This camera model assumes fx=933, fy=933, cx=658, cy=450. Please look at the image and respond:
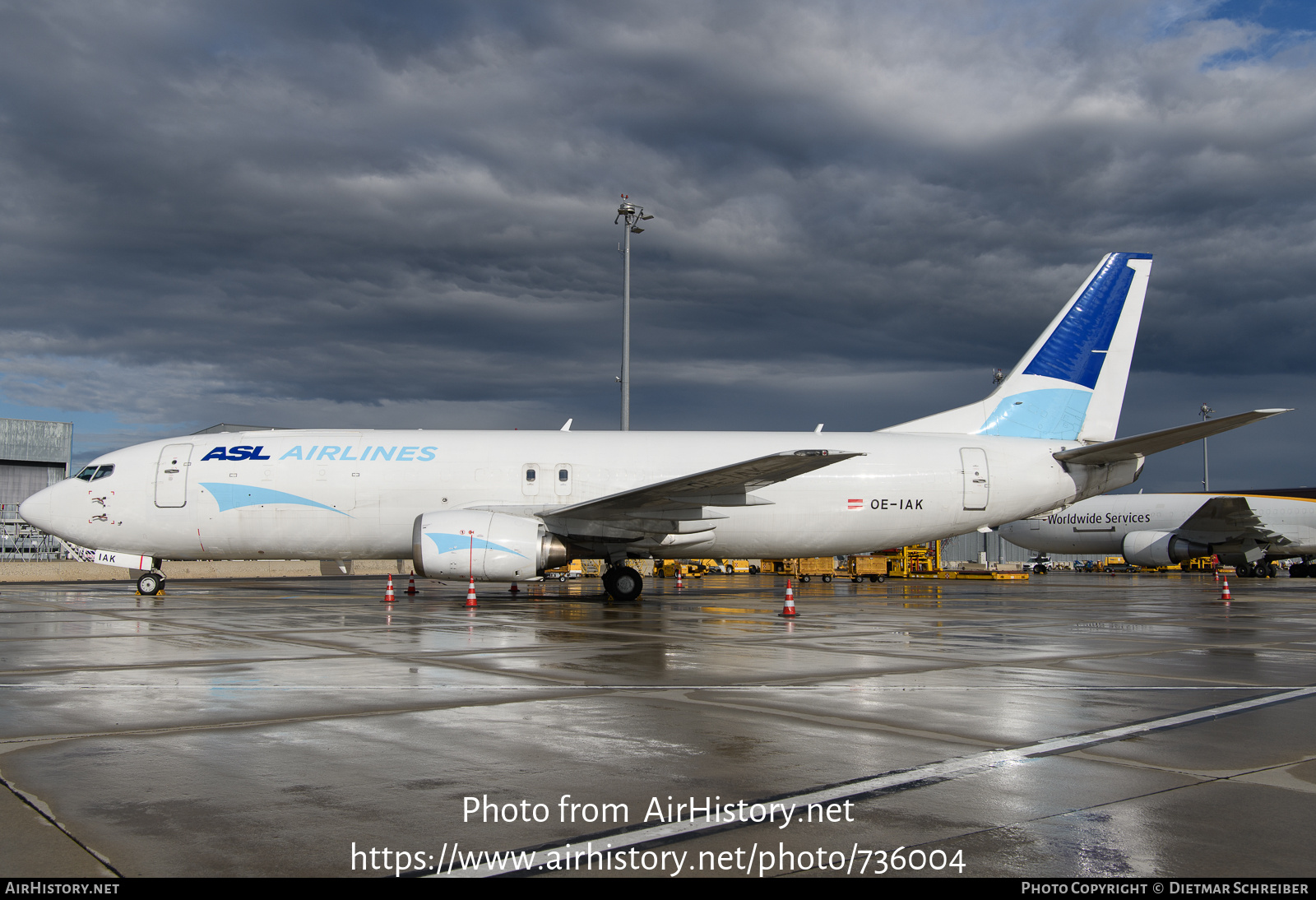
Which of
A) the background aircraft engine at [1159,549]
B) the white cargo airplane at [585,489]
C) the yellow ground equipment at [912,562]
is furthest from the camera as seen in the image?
the background aircraft engine at [1159,549]

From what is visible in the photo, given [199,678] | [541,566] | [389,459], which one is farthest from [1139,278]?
[199,678]

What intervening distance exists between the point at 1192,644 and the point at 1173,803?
8.94 m

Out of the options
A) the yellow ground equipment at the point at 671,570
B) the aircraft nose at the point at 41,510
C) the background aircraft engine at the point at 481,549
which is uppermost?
the aircraft nose at the point at 41,510

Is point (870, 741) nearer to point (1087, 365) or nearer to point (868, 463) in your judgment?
point (868, 463)

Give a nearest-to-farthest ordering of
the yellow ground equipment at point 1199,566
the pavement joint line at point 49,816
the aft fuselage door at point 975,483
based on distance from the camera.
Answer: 1. the pavement joint line at point 49,816
2. the aft fuselage door at point 975,483
3. the yellow ground equipment at point 1199,566

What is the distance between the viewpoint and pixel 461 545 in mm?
18219

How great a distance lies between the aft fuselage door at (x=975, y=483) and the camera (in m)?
21.6

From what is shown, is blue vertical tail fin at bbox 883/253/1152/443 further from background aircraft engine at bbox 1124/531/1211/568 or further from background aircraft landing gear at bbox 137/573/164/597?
background aircraft engine at bbox 1124/531/1211/568

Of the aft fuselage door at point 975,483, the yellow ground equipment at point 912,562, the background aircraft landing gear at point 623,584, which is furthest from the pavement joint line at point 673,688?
the yellow ground equipment at point 912,562

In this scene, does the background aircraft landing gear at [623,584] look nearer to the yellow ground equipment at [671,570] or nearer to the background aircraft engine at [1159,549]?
the yellow ground equipment at [671,570]

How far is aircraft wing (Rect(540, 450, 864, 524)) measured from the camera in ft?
58.4

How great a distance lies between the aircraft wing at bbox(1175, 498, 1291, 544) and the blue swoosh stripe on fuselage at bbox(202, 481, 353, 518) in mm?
44212

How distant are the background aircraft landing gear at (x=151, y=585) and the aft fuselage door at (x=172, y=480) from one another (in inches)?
82.4

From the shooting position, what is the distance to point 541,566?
18500mm
